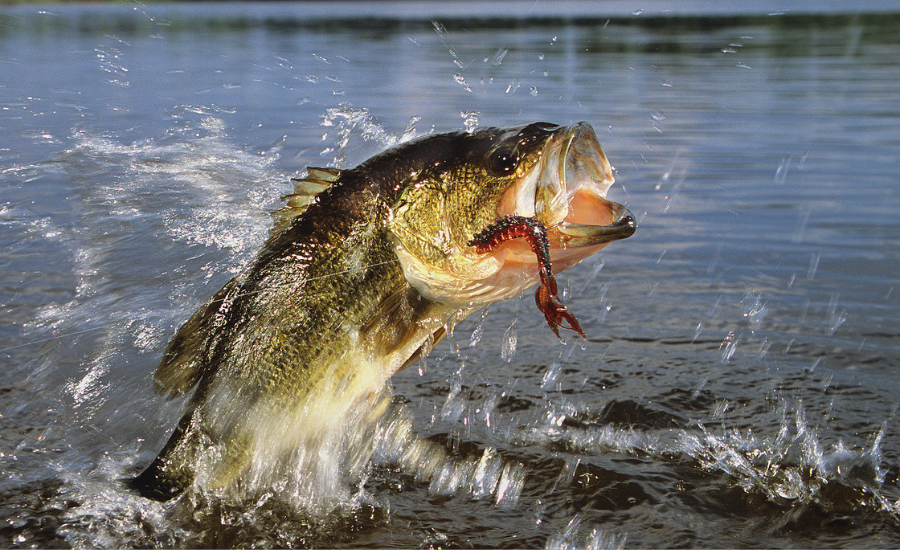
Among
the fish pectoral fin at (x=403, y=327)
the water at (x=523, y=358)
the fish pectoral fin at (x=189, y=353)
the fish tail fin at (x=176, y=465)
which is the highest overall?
the fish pectoral fin at (x=403, y=327)

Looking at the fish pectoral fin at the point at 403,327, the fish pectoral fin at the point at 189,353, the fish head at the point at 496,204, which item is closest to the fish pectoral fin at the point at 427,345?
the fish pectoral fin at the point at 403,327

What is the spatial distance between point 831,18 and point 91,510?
40051 mm

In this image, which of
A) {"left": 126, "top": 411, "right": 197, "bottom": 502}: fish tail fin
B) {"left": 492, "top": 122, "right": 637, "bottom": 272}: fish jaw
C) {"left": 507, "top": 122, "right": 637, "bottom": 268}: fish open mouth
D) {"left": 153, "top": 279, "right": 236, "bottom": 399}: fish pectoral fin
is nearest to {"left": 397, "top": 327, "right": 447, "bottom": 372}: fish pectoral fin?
{"left": 492, "top": 122, "right": 637, "bottom": 272}: fish jaw

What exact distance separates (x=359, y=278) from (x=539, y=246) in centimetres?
70

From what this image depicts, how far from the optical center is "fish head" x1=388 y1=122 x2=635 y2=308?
301 centimetres

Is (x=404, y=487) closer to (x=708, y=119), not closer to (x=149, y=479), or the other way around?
(x=149, y=479)

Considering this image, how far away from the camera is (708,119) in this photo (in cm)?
1369

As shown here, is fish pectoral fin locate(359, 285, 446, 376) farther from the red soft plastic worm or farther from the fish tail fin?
the fish tail fin

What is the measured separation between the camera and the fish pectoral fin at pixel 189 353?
336cm

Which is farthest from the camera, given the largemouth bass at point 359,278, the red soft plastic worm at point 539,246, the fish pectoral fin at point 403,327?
the fish pectoral fin at point 403,327

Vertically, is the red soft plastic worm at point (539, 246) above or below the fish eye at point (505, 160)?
below

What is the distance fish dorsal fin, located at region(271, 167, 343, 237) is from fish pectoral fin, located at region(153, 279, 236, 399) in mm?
309

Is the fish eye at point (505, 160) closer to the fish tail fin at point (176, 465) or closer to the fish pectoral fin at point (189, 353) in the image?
the fish pectoral fin at point (189, 353)

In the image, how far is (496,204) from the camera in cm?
312
